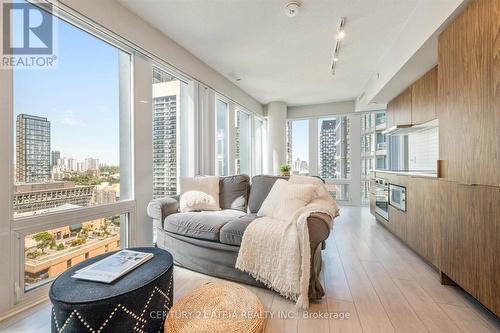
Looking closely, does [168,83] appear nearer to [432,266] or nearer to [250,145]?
[250,145]

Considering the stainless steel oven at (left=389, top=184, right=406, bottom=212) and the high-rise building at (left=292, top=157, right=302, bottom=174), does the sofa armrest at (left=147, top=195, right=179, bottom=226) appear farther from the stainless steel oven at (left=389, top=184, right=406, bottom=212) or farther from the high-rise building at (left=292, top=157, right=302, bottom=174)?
the high-rise building at (left=292, top=157, right=302, bottom=174)

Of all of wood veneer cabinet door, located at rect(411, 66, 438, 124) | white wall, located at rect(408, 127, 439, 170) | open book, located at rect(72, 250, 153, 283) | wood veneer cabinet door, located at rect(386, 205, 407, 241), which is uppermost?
wood veneer cabinet door, located at rect(411, 66, 438, 124)

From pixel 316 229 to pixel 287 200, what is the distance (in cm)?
56

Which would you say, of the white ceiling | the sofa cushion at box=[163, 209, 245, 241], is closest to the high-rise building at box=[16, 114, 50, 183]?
the sofa cushion at box=[163, 209, 245, 241]

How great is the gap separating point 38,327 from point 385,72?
4557 mm

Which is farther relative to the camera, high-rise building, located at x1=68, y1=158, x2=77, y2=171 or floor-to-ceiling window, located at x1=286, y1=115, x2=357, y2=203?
floor-to-ceiling window, located at x1=286, y1=115, x2=357, y2=203

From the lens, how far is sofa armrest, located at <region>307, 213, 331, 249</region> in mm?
1771

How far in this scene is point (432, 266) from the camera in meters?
2.43

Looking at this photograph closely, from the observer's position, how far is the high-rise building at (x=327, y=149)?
632 cm

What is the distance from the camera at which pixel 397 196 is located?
128 inches

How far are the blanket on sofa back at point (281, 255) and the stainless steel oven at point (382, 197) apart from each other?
7.37ft

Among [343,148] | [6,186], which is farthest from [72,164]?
[343,148]

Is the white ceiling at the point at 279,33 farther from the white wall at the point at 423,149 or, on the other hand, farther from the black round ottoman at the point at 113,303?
the black round ottoman at the point at 113,303

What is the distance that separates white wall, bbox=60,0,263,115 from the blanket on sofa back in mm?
2351
